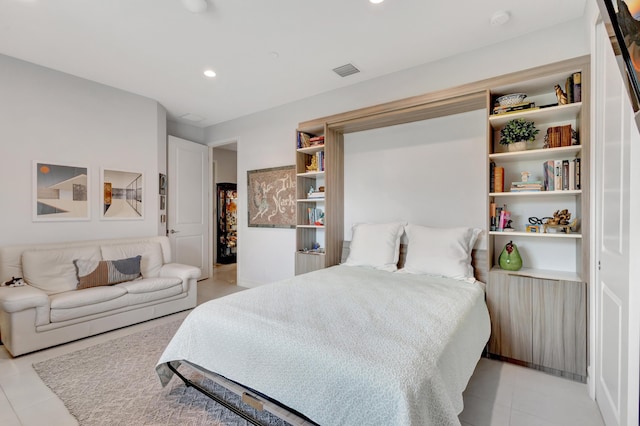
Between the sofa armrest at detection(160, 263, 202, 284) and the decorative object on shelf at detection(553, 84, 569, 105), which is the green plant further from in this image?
the sofa armrest at detection(160, 263, 202, 284)

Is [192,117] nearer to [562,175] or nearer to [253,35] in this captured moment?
[253,35]

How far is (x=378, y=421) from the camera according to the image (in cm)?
110

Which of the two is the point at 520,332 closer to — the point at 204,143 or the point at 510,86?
the point at 510,86

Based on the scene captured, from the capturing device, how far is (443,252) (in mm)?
2619

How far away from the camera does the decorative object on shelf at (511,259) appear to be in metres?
2.43

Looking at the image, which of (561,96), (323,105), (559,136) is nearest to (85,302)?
(323,105)

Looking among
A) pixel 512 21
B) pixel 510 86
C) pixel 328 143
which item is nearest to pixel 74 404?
pixel 328 143

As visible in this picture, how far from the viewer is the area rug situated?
1724mm

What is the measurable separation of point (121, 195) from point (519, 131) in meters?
4.51

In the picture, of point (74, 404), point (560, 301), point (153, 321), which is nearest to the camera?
point (74, 404)

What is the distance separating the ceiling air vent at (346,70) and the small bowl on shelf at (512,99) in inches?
58.0

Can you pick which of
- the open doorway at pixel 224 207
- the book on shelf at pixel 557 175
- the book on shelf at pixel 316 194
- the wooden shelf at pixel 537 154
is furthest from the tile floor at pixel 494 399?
the open doorway at pixel 224 207

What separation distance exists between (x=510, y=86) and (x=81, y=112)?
14.9 feet

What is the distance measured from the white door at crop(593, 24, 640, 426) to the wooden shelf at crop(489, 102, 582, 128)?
251mm
